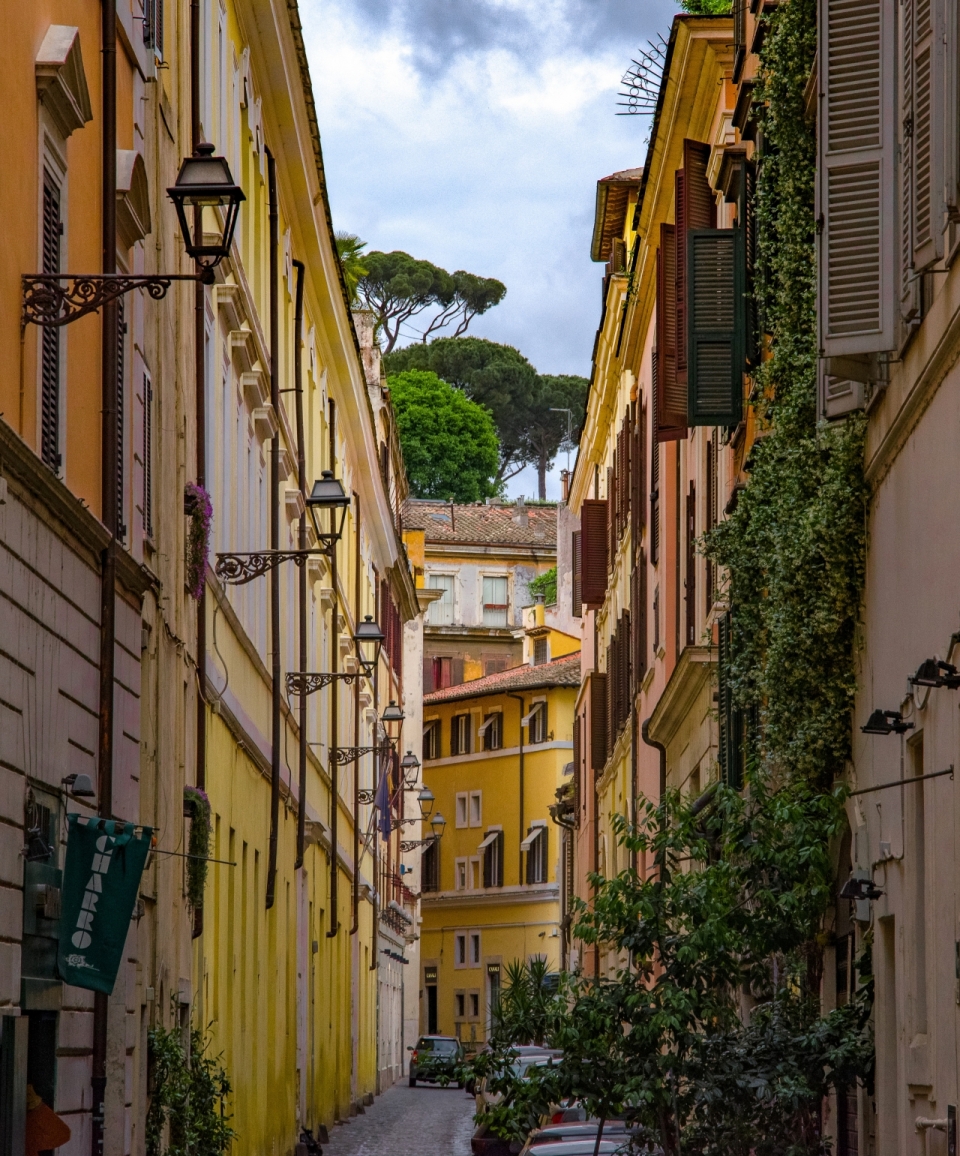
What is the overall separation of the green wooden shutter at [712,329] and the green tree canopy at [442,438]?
245ft

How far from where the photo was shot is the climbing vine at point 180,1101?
14859mm

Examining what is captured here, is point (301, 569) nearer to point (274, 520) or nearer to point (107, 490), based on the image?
point (274, 520)

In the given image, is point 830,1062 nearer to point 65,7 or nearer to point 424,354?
point 65,7

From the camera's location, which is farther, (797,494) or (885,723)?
(797,494)

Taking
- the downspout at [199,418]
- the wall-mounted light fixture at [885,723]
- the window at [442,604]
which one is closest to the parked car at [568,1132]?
the downspout at [199,418]

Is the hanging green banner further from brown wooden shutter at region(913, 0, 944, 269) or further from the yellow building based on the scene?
the yellow building

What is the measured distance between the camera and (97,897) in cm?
1166

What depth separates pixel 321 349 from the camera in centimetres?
3366

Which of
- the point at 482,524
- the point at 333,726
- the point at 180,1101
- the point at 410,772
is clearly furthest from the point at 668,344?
the point at 482,524

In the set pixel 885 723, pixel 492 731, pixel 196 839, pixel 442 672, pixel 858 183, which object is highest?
pixel 442 672

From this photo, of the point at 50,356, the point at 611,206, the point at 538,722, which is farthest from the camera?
the point at 538,722

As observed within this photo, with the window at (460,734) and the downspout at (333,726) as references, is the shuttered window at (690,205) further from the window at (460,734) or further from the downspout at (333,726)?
the window at (460,734)

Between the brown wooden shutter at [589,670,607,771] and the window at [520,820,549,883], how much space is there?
28907 millimetres

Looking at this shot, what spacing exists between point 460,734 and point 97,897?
64337mm
